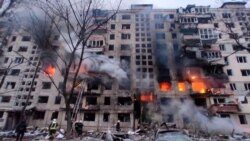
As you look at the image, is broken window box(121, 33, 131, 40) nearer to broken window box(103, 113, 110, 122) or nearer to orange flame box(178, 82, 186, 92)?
orange flame box(178, 82, 186, 92)

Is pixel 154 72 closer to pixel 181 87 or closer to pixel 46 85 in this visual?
pixel 181 87

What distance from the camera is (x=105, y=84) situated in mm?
44281

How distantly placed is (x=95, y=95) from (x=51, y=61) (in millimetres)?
12368

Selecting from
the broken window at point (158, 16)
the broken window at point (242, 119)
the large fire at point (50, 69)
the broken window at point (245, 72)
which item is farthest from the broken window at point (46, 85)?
the broken window at point (245, 72)

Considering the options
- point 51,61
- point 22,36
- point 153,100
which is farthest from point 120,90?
point 22,36

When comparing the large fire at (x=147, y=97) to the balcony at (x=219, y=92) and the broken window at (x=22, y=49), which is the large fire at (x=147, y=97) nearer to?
the balcony at (x=219, y=92)

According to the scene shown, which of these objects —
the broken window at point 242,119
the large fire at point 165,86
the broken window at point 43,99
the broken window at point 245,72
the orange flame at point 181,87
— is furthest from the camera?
the broken window at point 245,72

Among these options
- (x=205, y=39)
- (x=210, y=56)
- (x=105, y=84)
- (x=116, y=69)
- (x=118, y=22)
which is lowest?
(x=105, y=84)

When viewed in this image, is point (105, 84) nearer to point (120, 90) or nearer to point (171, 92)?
point (120, 90)

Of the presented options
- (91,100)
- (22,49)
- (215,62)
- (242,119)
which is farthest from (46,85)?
(242,119)

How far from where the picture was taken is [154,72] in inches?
1806

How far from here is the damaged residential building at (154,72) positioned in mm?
40938

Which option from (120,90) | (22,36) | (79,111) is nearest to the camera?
(79,111)

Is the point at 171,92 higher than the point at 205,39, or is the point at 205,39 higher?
the point at 205,39
